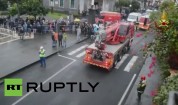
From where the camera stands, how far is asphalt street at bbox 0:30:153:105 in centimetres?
1369

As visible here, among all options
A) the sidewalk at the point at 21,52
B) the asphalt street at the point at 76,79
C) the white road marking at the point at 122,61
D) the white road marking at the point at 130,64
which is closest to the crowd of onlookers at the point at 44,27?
the sidewalk at the point at 21,52

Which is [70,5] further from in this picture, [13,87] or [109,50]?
[13,87]

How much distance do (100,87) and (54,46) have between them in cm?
831

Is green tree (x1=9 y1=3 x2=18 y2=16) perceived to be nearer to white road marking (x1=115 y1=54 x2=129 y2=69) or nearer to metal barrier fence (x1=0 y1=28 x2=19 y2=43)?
metal barrier fence (x1=0 y1=28 x2=19 y2=43)

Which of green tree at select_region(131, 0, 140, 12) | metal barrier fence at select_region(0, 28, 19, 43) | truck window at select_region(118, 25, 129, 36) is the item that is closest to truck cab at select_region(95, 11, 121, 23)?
truck window at select_region(118, 25, 129, 36)

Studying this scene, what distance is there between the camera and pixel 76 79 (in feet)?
54.4

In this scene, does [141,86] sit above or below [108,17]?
below

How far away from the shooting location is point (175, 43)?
39.0ft

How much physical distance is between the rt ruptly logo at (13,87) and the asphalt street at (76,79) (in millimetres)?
257

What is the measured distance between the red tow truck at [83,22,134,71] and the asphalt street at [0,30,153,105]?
0.59m

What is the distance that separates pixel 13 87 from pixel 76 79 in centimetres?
386

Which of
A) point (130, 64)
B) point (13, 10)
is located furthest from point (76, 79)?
point (13, 10)

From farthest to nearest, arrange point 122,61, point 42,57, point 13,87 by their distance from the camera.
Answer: point 122,61
point 42,57
point 13,87

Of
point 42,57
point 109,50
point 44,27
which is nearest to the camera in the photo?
point 42,57
